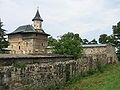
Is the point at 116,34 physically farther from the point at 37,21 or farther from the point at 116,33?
the point at 37,21

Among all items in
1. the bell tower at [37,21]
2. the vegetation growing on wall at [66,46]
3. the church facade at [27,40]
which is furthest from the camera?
the bell tower at [37,21]

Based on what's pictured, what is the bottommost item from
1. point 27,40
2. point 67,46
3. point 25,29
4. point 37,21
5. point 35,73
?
point 35,73

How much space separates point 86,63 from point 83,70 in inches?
60.3

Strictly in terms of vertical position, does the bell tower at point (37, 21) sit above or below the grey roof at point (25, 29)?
above

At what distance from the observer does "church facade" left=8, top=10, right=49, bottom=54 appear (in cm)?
5853

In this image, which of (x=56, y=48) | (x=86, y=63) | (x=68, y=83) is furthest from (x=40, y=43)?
(x=68, y=83)

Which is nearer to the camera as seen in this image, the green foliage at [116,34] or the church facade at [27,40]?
the church facade at [27,40]

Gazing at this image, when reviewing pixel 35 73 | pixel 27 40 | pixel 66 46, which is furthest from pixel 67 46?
pixel 35 73

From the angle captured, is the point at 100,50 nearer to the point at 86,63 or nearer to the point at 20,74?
the point at 86,63

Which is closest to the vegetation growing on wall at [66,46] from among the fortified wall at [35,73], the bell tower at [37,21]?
the fortified wall at [35,73]

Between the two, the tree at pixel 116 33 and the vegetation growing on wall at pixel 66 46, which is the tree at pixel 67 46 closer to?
the vegetation growing on wall at pixel 66 46

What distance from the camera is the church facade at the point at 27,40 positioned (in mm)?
58531

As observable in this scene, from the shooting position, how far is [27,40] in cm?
5884

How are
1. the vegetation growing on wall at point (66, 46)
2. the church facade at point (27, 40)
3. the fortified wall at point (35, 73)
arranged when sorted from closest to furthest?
the fortified wall at point (35, 73), the vegetation growing on wall at point (66, 46), the church facade at point (27, 40)
